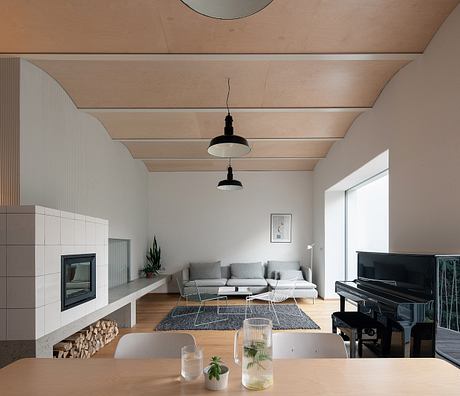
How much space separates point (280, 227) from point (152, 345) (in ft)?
22.6

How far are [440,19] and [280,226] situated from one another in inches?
236

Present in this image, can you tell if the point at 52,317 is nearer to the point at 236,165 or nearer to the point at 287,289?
the point at 287,289

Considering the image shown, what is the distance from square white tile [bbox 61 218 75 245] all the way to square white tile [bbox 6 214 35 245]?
47 cm

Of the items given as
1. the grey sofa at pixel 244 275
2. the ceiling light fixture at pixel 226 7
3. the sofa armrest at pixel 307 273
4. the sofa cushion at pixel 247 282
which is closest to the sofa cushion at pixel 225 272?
the grey sofa at pixel 244 275

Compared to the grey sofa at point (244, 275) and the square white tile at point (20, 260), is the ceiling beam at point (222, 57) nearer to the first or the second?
the square white tile at point (20, 260)

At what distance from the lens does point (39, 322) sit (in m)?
3.02

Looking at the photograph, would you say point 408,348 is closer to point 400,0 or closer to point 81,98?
point 400,0

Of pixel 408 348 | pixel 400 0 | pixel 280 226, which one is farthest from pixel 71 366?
pixel 280 226

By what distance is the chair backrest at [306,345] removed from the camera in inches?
78.2

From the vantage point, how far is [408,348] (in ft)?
9.52

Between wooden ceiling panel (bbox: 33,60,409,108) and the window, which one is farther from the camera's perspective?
the window

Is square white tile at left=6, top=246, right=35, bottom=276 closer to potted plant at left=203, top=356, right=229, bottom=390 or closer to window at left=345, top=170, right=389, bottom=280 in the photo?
potted plant at left=203, top=356, right=229, bottom=390

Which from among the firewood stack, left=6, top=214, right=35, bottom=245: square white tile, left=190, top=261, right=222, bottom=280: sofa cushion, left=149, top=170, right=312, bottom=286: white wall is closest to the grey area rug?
the firewood stack

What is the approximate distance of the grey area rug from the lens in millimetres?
5520
